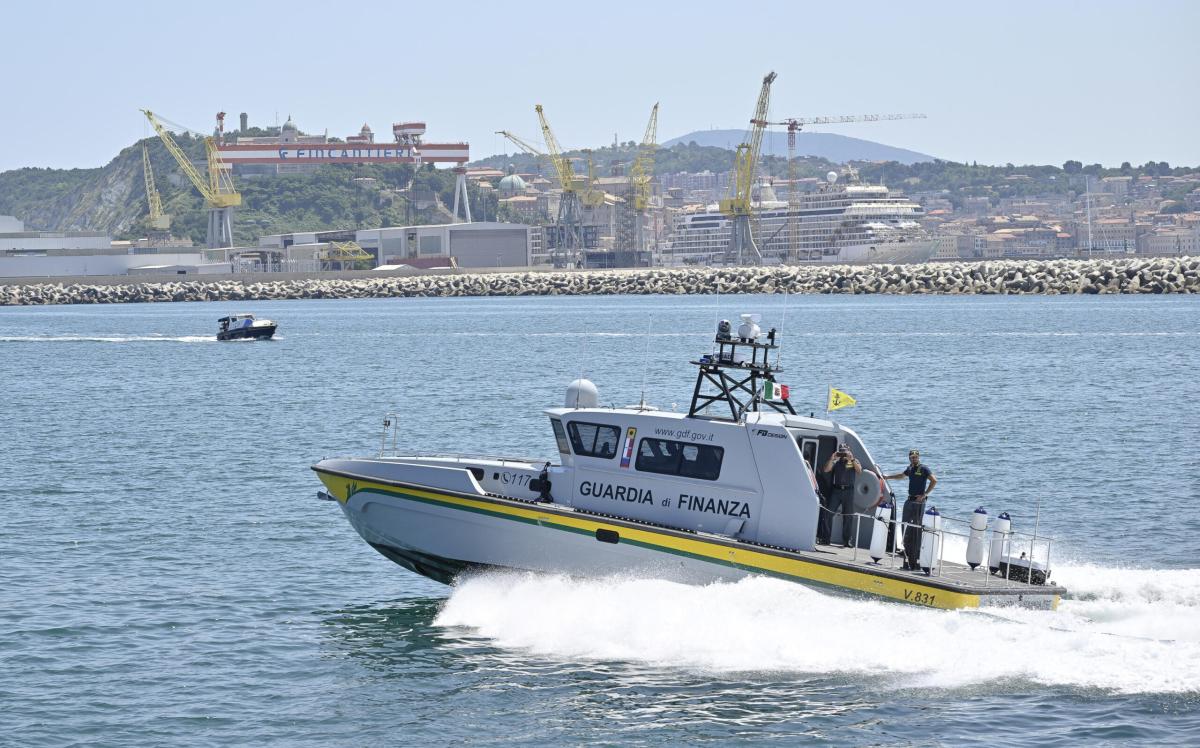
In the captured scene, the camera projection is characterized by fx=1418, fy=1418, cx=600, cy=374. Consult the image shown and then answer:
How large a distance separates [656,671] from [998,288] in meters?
114

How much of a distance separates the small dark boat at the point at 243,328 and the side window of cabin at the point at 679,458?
64063mm

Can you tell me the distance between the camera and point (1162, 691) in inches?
585

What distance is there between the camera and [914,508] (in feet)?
56.0

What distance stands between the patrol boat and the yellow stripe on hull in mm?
13

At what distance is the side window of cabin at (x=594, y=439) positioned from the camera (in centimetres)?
1773

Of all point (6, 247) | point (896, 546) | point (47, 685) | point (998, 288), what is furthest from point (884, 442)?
point (6, 247)

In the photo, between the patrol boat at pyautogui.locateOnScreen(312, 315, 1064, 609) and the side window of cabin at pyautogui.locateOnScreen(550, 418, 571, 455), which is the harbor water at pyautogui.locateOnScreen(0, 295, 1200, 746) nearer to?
the patrol boat at pyautogui.locateOnScreen(312, 315, 1064, 609)

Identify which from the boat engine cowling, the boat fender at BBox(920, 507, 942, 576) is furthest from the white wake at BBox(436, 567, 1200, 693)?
the boat engine cowling

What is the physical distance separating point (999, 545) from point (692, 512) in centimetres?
366

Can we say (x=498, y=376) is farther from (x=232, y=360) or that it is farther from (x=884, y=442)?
(x=884, y=442)

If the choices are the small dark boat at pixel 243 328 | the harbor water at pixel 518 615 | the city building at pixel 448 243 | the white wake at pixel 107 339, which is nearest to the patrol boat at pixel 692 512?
the harbor water at pixel 518 615

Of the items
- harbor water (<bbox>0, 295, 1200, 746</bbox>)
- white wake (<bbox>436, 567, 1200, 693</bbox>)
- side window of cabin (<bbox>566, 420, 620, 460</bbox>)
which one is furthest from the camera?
side window of cabin (<bbox>566, 420, 620, 460</bbox>)

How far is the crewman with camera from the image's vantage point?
674 inches

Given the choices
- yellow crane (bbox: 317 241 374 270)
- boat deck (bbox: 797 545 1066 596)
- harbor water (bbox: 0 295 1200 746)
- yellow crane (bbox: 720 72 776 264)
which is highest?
yellow crane (bbox: 720 72 776 264)
